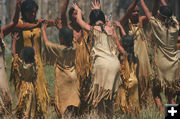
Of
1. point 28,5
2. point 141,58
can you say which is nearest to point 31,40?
point 28,5

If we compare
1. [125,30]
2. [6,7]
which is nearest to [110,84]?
[125,30]

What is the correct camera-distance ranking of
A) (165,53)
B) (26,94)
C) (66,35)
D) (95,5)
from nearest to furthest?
1. (26,94)
2. (66,35)
3. (95,5)
4. (165,53)

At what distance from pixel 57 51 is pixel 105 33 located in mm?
714

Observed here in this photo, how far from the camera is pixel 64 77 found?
269 inches

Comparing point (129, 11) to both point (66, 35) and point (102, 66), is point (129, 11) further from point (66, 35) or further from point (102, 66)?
point (102, 66)

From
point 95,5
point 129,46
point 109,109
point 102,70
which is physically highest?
point 95,5

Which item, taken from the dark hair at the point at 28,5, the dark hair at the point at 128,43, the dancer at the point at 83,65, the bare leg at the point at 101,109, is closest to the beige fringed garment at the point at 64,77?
the dancer at the point at 83,65

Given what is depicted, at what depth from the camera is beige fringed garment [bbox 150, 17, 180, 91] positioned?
761cm

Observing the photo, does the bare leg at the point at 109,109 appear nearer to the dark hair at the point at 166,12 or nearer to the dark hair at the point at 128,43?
the dark hair at the point at 128,43

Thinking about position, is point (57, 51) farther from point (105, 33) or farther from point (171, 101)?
point (171, 101)

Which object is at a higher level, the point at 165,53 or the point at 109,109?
the point at 165,53

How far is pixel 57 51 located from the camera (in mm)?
6750

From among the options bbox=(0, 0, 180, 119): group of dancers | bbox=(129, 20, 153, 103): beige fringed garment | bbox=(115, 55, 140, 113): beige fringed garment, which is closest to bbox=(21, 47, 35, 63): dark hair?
bbox=(0, 0, 180, 119): group of dancers

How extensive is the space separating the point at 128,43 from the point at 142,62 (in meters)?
0.44
